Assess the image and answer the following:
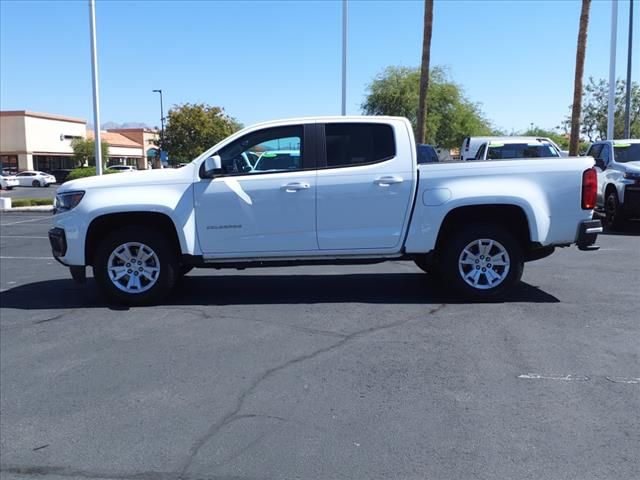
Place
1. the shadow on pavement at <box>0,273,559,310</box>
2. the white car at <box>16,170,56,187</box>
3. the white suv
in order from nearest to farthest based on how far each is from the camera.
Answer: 1. the shadow on pavement at <box>0,273,559,310</box>
2. the white suv
3. the white car at <box>16,170,56,187</box>

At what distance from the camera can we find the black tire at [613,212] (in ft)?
45.1

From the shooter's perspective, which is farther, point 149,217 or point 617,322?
point 149,217

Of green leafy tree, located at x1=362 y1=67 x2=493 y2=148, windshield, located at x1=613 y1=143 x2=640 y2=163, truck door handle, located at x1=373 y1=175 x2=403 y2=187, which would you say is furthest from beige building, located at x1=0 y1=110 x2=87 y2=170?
truck door handle, located at x1=373 y1=175 x2=403 y2=187

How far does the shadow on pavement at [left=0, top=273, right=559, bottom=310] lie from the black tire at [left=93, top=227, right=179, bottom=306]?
13.1 inches

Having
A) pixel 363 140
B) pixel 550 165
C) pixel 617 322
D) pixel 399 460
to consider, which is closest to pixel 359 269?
pixel 363 140

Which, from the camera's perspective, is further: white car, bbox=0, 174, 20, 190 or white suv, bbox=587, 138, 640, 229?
white car, bbox=0, 174, 20, 190

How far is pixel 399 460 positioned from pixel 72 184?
538 centimetres

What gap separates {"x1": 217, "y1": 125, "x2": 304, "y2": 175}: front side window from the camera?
23.7ft

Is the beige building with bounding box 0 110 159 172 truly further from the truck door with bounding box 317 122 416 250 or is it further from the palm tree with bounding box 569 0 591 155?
the truck door with bounding box 317 122 416 250

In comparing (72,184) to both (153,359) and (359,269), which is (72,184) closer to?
(153,359)

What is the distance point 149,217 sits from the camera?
727cm

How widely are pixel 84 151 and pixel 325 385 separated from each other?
217 feet

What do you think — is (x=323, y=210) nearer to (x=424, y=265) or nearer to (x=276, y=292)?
(x=276, y=292)

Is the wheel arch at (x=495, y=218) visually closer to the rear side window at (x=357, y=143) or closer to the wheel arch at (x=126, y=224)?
the rear side window at (x=357, y=143)
